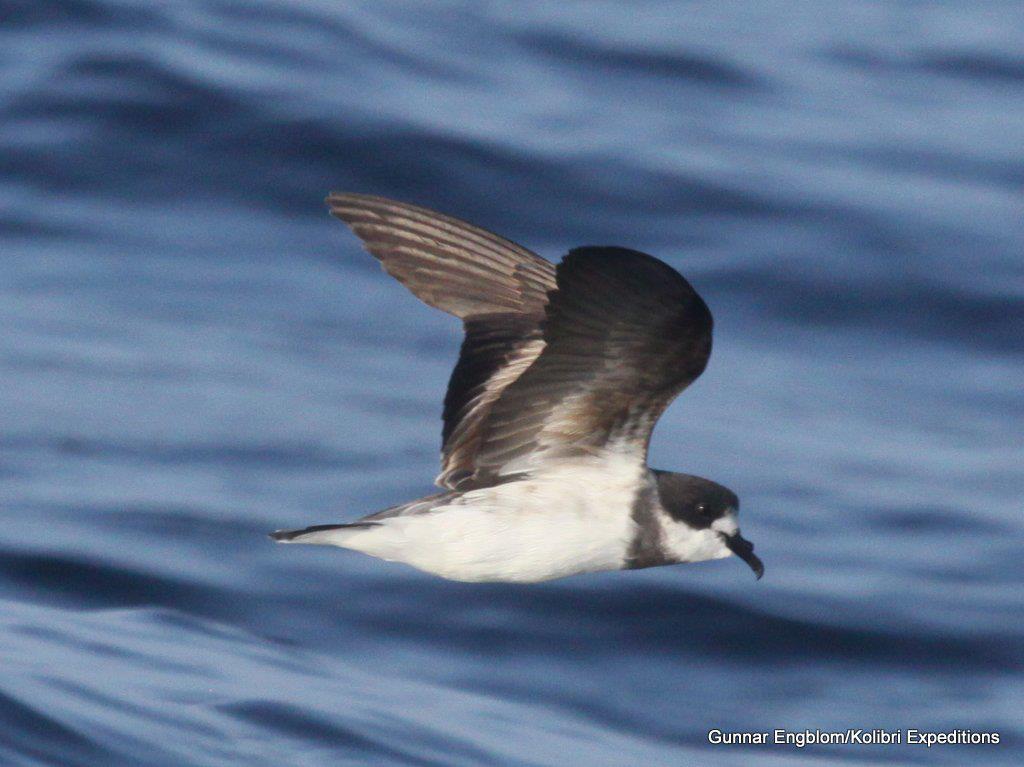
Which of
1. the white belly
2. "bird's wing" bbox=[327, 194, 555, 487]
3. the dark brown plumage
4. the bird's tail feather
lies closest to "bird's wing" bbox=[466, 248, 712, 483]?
the dark brown plumage

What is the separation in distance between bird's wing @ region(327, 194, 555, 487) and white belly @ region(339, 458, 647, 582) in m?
0.57

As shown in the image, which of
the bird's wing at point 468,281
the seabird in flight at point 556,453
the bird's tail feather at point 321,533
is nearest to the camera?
the seabird in flight at point 556,453

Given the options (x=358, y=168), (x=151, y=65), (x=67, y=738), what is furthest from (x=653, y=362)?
(x=151, y=65)

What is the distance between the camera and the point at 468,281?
7668 millimetres

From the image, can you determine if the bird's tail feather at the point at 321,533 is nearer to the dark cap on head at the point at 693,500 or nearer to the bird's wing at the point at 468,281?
the bird's wing at the point at 468,281

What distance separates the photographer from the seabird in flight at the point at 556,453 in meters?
6.40

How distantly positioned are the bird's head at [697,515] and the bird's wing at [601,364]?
0.60 ft

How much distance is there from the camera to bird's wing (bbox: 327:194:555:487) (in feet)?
24.7

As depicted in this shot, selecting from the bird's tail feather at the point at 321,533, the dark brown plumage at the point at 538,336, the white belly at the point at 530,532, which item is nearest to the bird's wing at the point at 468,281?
the dark brown plumage at the point at 538,336

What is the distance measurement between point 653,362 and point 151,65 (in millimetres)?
17593

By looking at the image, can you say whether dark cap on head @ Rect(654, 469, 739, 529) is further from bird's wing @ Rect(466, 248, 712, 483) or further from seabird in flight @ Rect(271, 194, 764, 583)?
bird's wing @ Rect(466, 248, 712, 483)

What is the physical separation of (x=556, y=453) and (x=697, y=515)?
56cm

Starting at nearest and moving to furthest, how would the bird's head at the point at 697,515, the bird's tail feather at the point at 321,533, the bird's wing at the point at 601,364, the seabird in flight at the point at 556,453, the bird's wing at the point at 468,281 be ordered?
the bird's wing at the point at 601,364, the seabird in flight at the point at 556,453, the bird's tail feather at the point at 321,533, the bird's head at the point at 697,515, the bird's wing at the point at 468,281

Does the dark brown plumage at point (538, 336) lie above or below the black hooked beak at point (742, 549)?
above
